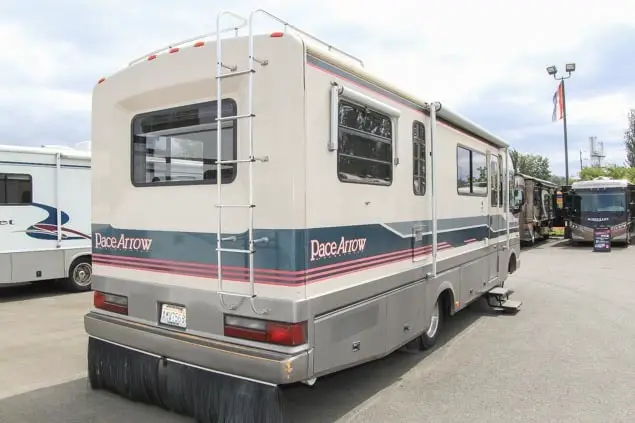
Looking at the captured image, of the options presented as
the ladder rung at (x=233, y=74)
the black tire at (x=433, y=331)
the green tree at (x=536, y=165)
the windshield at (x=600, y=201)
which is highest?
the green tree at (x=536, y=165)

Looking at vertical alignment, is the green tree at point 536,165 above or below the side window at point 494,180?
above

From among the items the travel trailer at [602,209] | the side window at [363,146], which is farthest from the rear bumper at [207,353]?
Answer: the travel trailer at [602,209]

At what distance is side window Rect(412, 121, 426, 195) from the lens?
5027mm

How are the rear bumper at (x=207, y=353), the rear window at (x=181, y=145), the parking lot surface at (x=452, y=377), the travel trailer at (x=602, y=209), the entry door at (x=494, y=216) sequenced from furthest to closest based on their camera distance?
1. the travel trailer at (x=602, y=209)
2. the entry door at (x=494, y=216)
3. the parking lot surface at (x=452, y=377)
4. the rear window at (x=181, y=145)
5. the rear bumper at (x=207, y=353)

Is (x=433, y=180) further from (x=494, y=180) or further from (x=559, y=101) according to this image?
(x=559, y=101)

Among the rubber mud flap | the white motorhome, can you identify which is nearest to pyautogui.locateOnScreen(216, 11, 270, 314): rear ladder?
the rubber mud flap

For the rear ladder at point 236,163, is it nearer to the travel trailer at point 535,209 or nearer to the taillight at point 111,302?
the taillight at point 111,302

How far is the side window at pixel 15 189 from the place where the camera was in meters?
8.93

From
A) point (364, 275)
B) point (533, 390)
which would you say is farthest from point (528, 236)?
point (364, 275)

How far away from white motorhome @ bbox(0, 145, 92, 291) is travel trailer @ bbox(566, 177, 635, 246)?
1791 cm

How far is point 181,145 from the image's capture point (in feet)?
13.4

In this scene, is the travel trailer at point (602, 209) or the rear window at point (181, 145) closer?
the rear window at point (181, 145)

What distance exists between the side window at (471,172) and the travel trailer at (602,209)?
14906 mm

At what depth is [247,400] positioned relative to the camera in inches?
138
